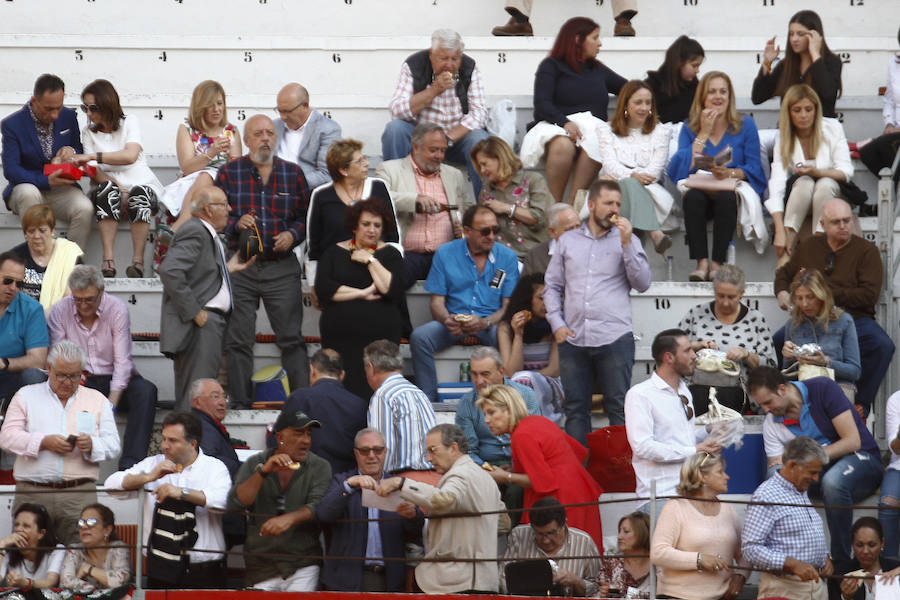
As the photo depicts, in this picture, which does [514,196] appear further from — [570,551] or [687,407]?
[570,551]

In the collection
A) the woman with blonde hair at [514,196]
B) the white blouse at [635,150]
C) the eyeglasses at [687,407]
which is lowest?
the eyeglasses at [687,407]

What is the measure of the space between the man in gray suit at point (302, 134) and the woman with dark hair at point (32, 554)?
3413mm

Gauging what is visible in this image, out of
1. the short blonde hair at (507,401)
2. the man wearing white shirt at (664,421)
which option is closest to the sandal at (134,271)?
the short blonde hair at (507,401)

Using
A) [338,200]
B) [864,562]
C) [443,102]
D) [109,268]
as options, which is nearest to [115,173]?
[109,268]

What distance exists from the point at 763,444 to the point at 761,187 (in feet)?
7.43

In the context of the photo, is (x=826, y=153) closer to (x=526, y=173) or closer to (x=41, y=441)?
(x=526, y=173)

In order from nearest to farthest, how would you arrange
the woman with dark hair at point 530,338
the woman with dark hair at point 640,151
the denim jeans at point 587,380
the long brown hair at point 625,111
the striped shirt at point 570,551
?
the striped shirt at point 570,551 → the denim jeans at point 587,380 → the woman with dark hair at point 530,338 → the woman with dark hair at point 640,151 → the long brown hair at point 625,111

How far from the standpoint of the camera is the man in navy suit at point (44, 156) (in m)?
10.4

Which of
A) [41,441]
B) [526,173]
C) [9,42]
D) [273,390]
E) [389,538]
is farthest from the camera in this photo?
[9,42]

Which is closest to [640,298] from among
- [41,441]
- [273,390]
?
[273,390]

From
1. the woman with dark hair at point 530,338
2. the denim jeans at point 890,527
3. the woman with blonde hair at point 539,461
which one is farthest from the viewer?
the woman with dark hair at point 530,338

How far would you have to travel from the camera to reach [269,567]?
7.84 metres

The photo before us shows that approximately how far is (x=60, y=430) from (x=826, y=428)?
3.75 m

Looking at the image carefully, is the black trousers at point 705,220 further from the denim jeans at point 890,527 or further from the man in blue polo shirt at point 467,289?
the denim jeans at point 890,527
